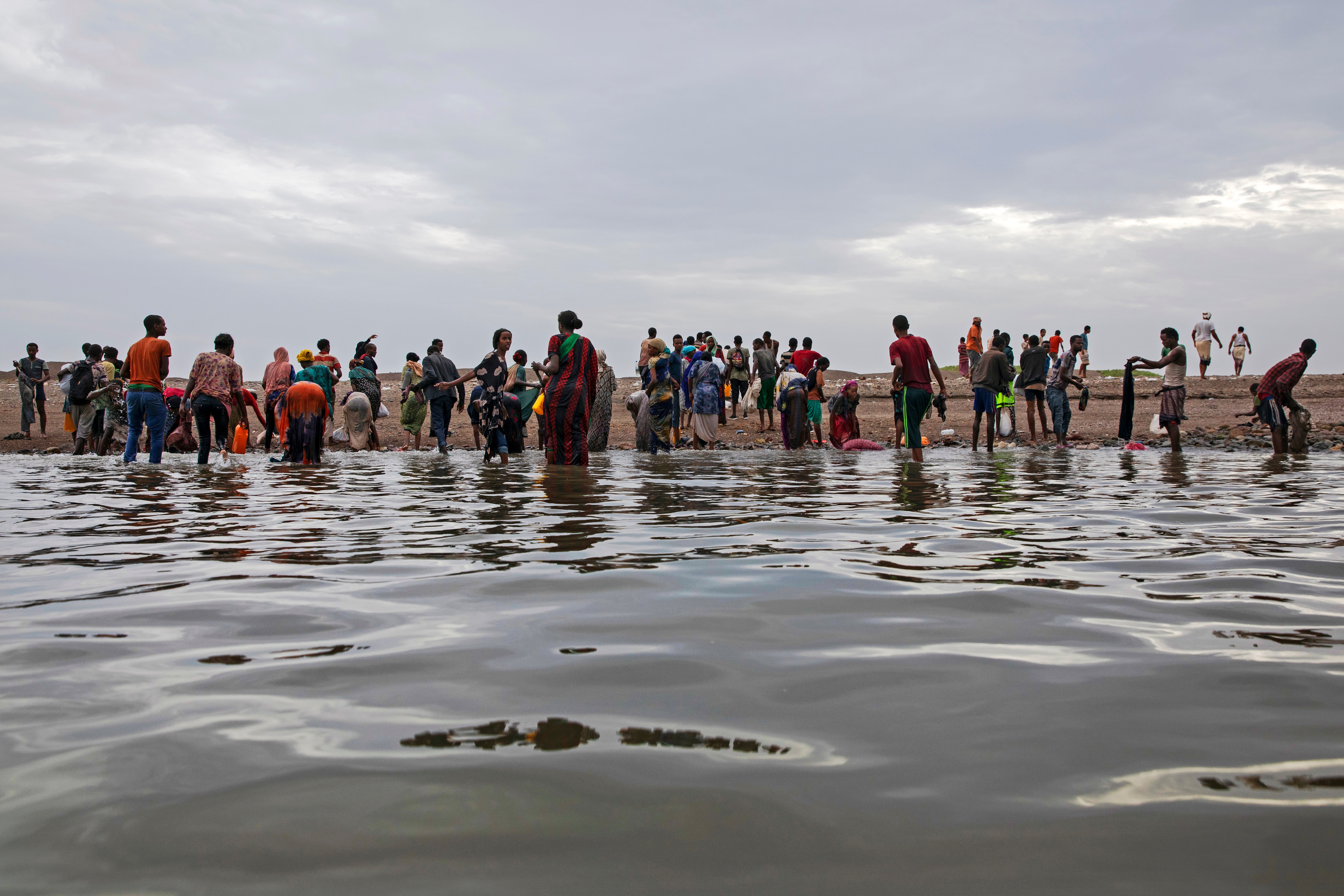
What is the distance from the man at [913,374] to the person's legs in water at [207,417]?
9057 millimetres

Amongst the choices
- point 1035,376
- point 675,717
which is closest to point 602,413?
point 1035,376

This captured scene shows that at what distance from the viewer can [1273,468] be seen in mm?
10242

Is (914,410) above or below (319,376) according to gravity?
below

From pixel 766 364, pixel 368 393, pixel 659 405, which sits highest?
pixel 766 364

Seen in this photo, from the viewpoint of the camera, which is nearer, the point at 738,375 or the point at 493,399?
the point at 493,399

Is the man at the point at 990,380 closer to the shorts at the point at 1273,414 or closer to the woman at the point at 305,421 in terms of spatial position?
the shorts at the point at 1273,414

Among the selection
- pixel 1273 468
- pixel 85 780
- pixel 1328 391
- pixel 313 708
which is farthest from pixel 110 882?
pixel 1328 391

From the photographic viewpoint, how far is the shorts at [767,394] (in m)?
20.8

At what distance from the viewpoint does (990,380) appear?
604 inches

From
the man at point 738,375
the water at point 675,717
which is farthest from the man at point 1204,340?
the water at point 675,717

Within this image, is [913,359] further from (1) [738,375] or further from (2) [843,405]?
(1) [738,375]

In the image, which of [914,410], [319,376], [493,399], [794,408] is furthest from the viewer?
[794,408]

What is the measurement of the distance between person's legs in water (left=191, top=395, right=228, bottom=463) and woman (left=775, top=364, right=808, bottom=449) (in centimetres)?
892

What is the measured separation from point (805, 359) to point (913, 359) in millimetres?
4632
